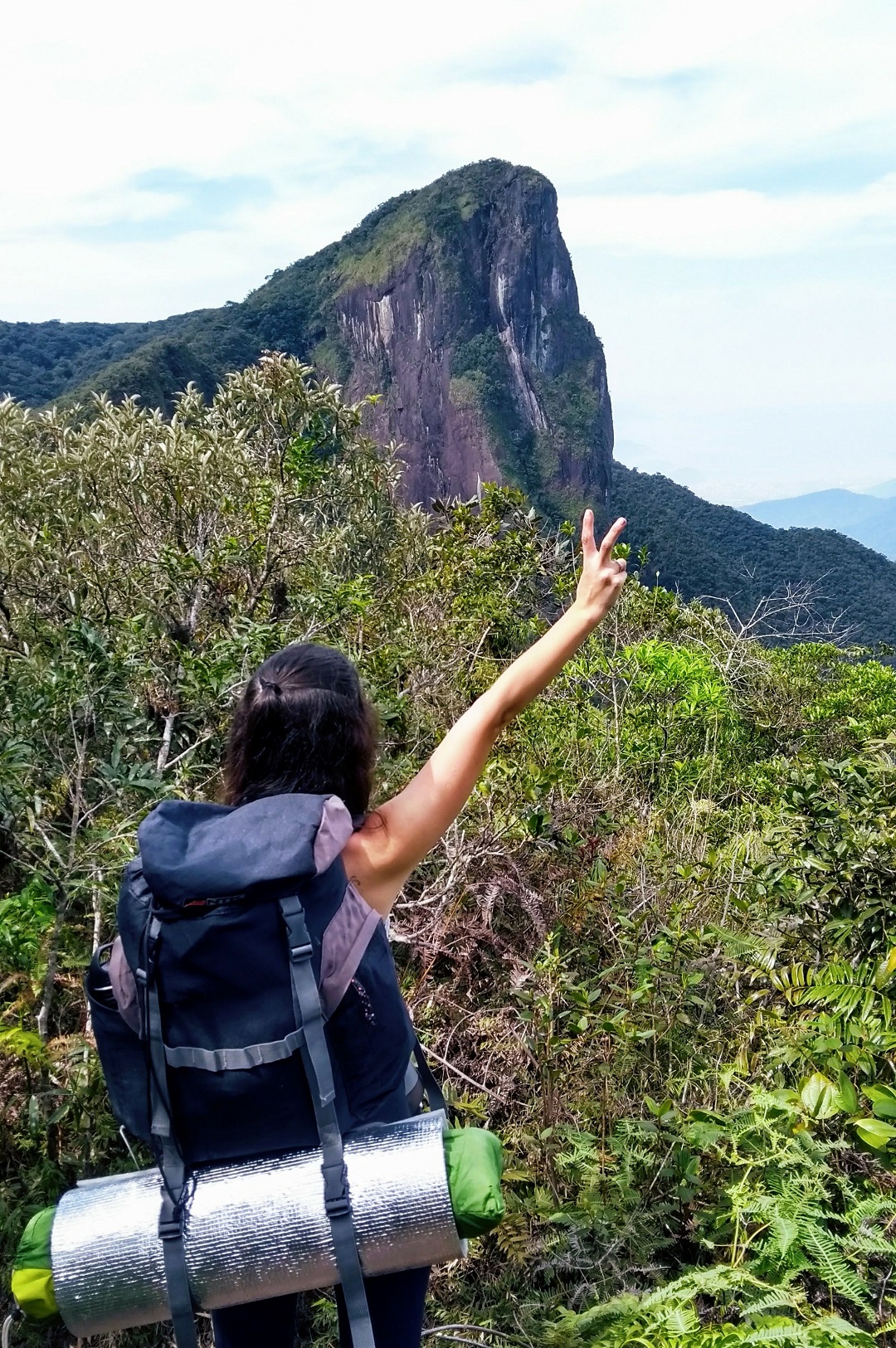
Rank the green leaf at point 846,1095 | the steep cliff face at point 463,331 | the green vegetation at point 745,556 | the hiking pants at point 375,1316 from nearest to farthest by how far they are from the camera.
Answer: the hiking pants at point 375,1316
the green leaf at point 846,1095
the green vegetation at point 745,556
the steep cliff face at point 463,331

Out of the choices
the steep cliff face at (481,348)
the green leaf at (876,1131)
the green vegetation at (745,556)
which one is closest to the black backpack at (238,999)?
the green leaf at (876,1131)

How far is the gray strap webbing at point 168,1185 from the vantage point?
48.1 inches

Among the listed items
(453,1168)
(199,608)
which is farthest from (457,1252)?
(199,608)

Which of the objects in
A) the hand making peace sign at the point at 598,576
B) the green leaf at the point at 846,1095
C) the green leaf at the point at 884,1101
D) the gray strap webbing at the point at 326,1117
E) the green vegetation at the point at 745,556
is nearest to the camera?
the gray strap webbing at the point at 326,1117

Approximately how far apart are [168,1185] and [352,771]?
2.01 feet

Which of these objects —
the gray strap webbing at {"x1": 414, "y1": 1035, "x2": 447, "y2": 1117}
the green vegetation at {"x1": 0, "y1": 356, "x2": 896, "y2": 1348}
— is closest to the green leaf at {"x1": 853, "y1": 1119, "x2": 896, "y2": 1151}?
the green vegetation at {"x1": 0, "y1": 356, "x2": 896, "y2": 1348}

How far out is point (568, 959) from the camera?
302 cm

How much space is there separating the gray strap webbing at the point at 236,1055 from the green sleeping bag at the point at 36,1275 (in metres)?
0.28

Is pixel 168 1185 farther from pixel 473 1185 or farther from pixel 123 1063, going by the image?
pixel 473 1185

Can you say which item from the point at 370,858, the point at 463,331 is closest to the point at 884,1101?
the point at 370,858

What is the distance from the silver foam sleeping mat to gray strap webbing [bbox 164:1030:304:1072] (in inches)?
6.0

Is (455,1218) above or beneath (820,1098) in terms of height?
above

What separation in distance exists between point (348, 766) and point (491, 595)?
189 inches

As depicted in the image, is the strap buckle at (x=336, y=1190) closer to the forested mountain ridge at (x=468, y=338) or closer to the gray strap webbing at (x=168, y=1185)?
the gray strap webbing at (x=168, y=1185)
